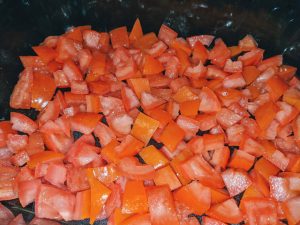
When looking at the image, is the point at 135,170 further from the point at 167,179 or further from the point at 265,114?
the point at 265,114

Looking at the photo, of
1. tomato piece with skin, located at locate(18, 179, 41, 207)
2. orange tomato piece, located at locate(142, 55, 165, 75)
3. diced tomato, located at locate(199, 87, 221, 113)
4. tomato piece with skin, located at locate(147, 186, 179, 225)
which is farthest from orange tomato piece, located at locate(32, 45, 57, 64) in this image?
tomato piece with skin, located at locate(147, 186, 179, 225)

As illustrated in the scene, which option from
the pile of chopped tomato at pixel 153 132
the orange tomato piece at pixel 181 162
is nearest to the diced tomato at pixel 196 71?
the pile of chopped tomato at pixel 153 132

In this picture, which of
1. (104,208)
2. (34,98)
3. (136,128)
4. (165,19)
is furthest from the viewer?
(165,19)

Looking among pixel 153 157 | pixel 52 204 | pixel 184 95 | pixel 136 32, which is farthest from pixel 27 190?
pixel 136 32

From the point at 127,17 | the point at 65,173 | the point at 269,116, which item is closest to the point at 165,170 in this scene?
the point at 65,173

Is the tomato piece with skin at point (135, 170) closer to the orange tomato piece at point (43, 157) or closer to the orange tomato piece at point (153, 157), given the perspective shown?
the orange tomato piece at point (153, 157)

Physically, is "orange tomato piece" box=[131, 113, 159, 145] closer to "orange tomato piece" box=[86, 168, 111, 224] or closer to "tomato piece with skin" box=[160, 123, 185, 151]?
"tomato piece with skin" box=[160, 123, 185, 151]

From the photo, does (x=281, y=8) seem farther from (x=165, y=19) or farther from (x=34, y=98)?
(x=34, y=98)

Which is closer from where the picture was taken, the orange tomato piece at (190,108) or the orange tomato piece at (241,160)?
the orange tomato piece at (241,160)
